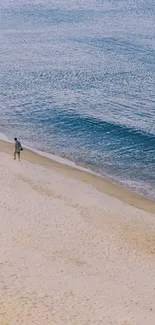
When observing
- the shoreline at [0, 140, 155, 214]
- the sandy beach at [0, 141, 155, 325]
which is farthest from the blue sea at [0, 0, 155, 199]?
the sandy beach at [0, 141, 155, 325]

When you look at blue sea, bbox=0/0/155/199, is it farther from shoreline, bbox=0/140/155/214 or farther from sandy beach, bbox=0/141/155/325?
sandy beach, bbox=0/141/155/325

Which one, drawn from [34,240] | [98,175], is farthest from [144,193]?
[34,240]

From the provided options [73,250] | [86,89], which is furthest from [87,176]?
[86,89]

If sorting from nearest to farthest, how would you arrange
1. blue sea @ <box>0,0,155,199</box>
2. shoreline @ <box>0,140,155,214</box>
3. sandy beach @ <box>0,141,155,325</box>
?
sandy beach @ <box>0,141,155,325</box> < shoreline @ <box>0,140,155,214</box> < blue sea @ <box>0,0,155,199</box>

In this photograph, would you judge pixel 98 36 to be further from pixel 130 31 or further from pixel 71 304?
pixel 71 304

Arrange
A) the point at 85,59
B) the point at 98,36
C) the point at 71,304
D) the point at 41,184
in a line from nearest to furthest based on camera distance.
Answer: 1. the point at 71,304
2. the point at 41,184
3. the point at 85,59
4. the point at 98,36

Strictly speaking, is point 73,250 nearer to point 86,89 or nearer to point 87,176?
point 87,176

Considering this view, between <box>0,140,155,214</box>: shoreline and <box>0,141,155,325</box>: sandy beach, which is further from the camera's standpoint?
<box>0,140,155,214</box>: shoreline
